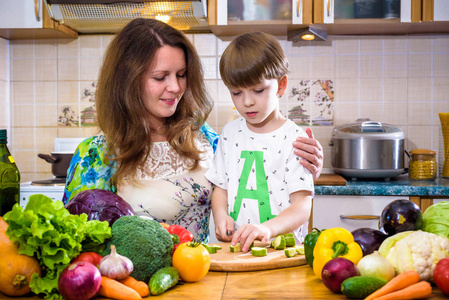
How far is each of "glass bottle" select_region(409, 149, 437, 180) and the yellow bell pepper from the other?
189 cm

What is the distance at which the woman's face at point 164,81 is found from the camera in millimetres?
1483

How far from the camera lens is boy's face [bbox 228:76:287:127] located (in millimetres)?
1372

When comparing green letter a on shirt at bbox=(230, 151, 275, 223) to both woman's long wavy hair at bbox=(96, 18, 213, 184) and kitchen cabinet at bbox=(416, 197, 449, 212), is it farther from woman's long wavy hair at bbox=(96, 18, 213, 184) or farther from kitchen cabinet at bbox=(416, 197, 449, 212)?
kitchen cabinet at bbox=(416, 197, 449, 212)

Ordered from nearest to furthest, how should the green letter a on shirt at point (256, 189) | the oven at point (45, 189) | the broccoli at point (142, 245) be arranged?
1. the broccoli at point (142, 245)
2. the green letter a on shirt at point (256, 189)
3. the oven at point (45, 189)

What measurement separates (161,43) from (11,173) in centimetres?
62

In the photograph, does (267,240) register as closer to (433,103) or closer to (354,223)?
(354,223)

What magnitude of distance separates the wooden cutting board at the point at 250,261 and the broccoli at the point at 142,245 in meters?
0.15

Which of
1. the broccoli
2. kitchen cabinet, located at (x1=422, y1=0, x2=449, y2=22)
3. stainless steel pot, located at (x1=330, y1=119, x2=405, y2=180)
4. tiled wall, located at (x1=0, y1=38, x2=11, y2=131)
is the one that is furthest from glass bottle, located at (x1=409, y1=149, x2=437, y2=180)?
tiled wall, located at (x1=0, y1=38, x2=11, y2=131)

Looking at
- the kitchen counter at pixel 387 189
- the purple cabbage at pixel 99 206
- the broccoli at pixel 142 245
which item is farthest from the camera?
the kitchen counter at pixel 387 189

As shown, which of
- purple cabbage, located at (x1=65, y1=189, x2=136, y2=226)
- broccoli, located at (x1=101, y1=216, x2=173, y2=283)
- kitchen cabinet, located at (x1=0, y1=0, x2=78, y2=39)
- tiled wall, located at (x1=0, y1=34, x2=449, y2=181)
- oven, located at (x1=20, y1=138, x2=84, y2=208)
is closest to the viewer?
broccoli, located at (x1=101, y1=216, x2=173, y2=283)

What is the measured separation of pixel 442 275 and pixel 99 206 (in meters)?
0.67

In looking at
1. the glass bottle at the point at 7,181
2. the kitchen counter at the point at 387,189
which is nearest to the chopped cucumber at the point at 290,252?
the glass bottle at the point at 7,181

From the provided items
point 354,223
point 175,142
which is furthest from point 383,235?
point 354,223

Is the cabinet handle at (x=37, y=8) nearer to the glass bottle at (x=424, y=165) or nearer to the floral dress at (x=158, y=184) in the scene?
the floral dress at (x=158, y=184)
